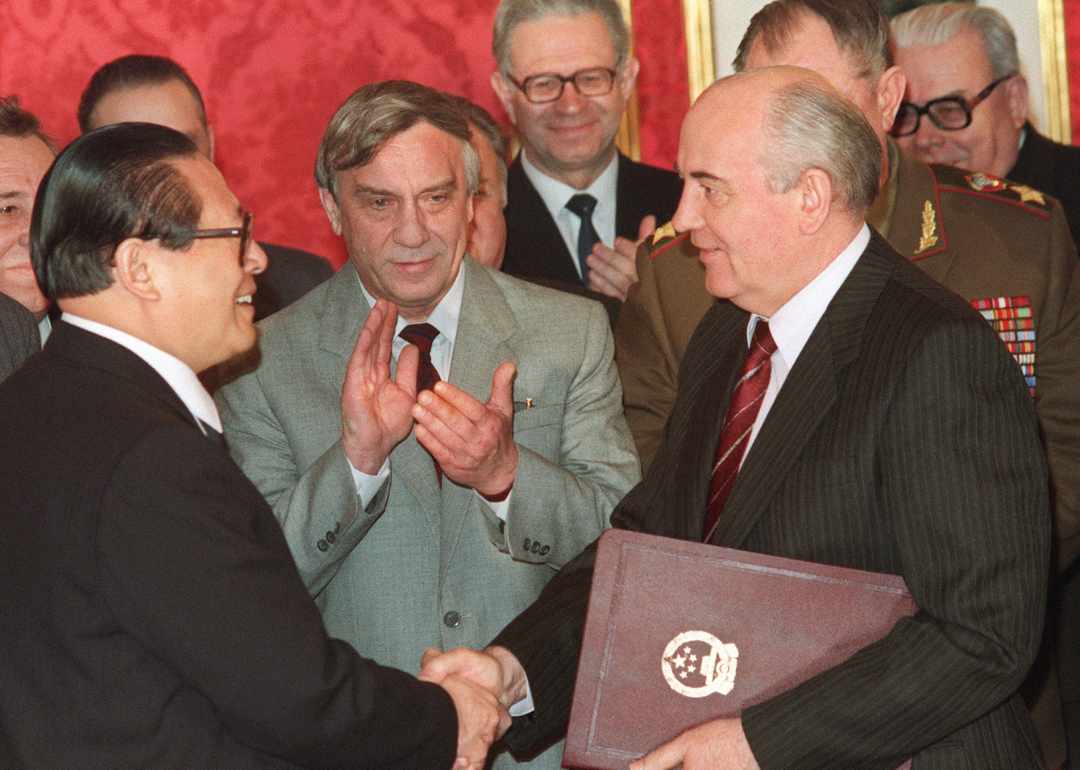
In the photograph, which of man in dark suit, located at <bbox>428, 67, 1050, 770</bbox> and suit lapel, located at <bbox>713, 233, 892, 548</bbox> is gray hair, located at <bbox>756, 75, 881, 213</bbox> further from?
suit lapel, located at <bbox>713, 233, 892, 548</bbox>

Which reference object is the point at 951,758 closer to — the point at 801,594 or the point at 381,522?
the point at 801,594

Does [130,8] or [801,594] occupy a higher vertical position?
[130,8]

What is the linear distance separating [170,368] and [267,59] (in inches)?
101

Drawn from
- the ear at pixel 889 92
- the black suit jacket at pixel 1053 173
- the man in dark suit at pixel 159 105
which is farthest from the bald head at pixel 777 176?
the black suit jacket at pixel 1053 173

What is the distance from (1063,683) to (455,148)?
6.05 ft

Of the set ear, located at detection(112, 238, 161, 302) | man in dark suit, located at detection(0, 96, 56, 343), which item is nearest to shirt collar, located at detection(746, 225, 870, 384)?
ear, located at detection(112, 238, 161, 302)

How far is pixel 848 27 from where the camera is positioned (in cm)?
271

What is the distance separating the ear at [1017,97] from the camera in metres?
3.88

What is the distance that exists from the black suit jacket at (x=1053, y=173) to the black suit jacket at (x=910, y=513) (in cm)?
231

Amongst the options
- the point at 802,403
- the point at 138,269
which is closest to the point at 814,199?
the point at 802,403

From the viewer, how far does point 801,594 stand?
5.87 ft

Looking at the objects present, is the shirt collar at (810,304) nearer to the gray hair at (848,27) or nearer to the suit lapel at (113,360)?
the gray hair at (848,27)

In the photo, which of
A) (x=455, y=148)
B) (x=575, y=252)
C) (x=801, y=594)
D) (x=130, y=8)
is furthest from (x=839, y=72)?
(x=130, y=8)

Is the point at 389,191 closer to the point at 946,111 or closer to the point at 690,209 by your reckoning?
the point at 690,209
